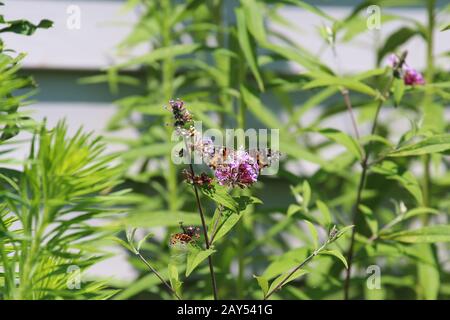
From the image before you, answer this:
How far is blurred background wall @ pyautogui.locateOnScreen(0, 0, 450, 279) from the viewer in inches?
77.6

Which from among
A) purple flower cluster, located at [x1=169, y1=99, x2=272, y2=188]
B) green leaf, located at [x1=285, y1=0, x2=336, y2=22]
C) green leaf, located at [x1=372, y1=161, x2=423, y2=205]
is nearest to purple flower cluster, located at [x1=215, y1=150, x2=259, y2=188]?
purple flower cluster, located at [x1=169, y1=99, x2=272, y2=188]

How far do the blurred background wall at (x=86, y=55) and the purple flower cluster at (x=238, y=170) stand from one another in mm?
1277

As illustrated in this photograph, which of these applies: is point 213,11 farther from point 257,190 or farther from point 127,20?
point 257,190

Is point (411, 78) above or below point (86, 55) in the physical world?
below

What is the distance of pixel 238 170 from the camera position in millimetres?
729

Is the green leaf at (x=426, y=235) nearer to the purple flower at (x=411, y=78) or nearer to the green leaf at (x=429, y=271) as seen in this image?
the green leaf at (x=429, y=271)

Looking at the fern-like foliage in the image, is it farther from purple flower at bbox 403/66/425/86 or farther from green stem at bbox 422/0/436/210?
green stem at bbox 422/0/436/210

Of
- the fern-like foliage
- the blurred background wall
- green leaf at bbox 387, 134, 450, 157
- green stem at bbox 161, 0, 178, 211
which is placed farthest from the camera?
the blurred background wall

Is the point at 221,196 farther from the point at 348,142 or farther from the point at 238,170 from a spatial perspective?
the point at 348,142

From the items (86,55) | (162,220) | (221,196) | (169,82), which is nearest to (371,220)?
(162,220)

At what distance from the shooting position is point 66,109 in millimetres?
2008

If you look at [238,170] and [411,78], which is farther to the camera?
[411,78]

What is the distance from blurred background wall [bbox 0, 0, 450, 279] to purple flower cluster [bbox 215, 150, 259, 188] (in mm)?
1277

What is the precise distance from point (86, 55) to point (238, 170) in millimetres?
1358
